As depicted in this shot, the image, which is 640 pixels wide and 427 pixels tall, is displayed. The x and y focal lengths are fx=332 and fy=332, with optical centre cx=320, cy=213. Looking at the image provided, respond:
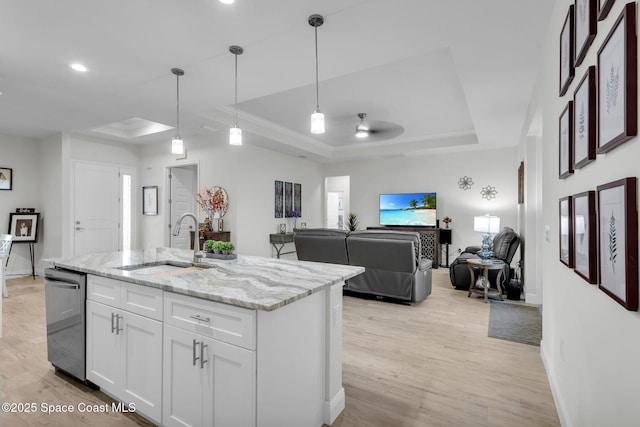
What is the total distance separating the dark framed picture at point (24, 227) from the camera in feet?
19.3

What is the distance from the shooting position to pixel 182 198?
6.97 metres

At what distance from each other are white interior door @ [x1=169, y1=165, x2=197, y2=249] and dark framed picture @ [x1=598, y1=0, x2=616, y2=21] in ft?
21.6

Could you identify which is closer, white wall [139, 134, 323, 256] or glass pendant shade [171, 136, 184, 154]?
glass pendant shade [171, 136, 184, 154]

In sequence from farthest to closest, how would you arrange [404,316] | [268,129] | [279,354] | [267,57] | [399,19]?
[268,129], [404,316], [267,57], [399,19], [279,354]

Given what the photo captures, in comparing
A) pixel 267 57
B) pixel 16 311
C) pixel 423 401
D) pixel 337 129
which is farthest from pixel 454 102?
pixel 16 311

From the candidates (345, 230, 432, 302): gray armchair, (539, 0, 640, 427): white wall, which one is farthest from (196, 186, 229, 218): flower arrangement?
(539, 0, 640, 427): white wall

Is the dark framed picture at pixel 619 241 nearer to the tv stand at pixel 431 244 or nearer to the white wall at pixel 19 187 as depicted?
the tv stand at pixel 431 244

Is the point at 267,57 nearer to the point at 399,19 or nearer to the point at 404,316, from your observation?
the point at 399,19

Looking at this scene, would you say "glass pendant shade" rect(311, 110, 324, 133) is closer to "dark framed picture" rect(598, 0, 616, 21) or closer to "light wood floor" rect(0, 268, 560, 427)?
"dark framed picture" rect(598, 0, 616, 21)

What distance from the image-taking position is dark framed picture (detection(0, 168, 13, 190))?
230 inches

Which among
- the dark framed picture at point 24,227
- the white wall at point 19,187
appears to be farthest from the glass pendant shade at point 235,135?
the white wall at point 19,187

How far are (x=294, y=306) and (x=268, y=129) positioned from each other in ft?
16.0

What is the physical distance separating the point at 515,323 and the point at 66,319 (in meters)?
4.11

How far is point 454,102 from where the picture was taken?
4816 mm
